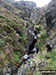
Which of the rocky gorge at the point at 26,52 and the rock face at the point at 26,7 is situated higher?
the rock face at the point at 26,7

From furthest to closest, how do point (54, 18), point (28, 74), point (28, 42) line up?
point (54, 18) < point (28, 42) < point (28, 74)

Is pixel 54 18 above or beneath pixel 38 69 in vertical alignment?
above

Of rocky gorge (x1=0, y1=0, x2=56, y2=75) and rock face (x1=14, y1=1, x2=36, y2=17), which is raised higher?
rock face (x1=14, y1=1, x2=36, y2=17)

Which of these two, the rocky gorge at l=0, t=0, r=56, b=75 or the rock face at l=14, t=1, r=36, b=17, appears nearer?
the rocky gorge at l=0, t=0, r=56, b=75

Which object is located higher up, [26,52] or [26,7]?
[26,7]

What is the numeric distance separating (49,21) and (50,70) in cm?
1782

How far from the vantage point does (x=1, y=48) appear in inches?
659

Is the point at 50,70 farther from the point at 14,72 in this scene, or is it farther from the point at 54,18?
the point at 54,18

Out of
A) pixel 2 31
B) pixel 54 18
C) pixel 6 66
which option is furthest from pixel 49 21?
pixel 6 66

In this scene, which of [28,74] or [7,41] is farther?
[7,41]

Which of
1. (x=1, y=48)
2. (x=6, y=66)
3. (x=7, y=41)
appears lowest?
(x=6, y=66)

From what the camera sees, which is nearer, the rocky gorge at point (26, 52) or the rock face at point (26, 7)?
the rocky gorge at point (26, 52)

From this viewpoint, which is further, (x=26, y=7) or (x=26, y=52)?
(x=26, y=7)

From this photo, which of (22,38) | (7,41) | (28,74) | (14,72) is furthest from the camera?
(22,38)
